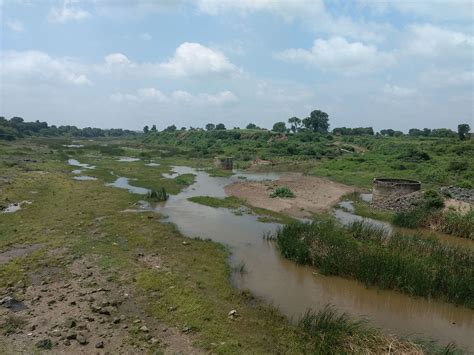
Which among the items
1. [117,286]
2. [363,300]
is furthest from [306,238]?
[117,286]

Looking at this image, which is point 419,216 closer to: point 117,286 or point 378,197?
point 378,197

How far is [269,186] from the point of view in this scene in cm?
4178

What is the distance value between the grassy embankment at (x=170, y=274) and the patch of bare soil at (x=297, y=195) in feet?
36.5

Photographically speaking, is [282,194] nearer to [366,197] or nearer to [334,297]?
[366,197]

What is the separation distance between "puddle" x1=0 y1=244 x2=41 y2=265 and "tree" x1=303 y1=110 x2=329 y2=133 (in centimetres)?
12723

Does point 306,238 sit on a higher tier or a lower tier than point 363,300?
higher

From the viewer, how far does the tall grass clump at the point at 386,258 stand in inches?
560

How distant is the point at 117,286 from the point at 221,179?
35711 mm

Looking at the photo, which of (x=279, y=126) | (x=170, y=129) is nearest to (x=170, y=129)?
(x=170, y=129)

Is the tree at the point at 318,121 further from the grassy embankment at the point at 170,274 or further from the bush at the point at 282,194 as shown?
the grassy embankment at the point at 170,274

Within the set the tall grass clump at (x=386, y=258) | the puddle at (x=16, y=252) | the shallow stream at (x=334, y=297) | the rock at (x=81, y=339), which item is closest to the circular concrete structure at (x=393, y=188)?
the tall grass clump at (x=386, y=258)

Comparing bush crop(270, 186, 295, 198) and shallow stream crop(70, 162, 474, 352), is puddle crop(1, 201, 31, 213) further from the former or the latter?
bush crop(270, 186, 295, 198)

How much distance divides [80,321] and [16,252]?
7906 mm

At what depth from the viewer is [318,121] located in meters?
136
